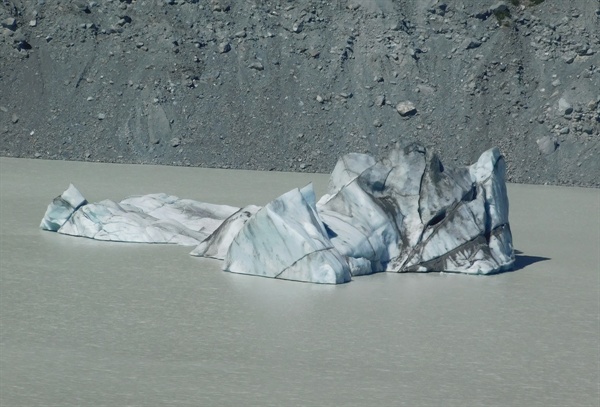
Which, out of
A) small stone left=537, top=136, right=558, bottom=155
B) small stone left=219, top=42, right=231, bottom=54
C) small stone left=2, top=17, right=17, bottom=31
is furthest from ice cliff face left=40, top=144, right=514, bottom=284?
small stone left=2, top=17, right=17, bottom=31

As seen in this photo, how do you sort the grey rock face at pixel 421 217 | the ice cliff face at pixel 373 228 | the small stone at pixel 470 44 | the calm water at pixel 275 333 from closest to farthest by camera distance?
the calm water at pixel 275 333 < the ice cliff face at pixel 373 228 < the grey rock face at pixel 421 217 < the small stone at pixel 470 44

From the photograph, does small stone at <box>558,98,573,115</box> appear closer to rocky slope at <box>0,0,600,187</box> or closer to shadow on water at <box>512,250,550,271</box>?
rocky slope at <box>0,0,600,187</box>

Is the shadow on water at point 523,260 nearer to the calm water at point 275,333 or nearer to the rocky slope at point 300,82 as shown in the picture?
the calm water at point 275,333

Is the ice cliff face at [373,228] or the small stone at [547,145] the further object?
the small stone at [547,145]

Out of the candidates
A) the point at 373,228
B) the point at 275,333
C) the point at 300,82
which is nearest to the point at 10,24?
the point at 300,82

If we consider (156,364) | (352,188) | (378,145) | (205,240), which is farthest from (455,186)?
(378,145)

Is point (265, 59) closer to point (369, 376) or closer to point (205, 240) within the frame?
point (205, 240)

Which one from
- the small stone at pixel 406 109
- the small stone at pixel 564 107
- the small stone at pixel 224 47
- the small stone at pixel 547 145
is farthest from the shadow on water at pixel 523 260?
the small stone at pixel 224 47
